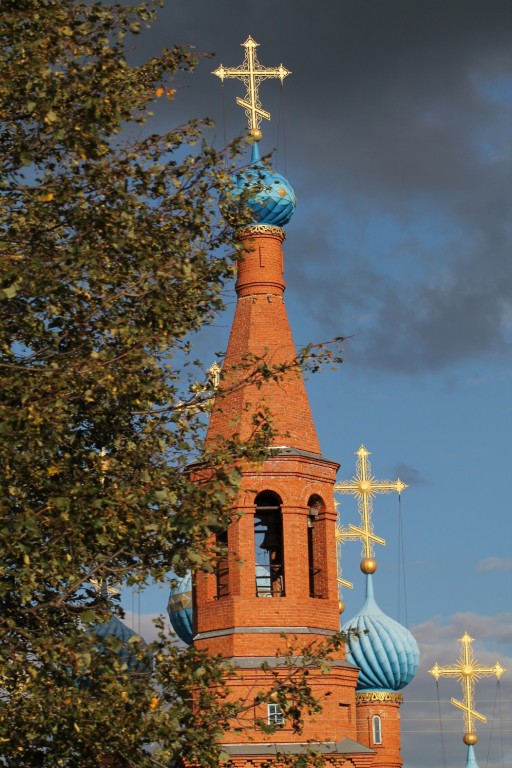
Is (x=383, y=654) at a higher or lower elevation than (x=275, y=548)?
higher

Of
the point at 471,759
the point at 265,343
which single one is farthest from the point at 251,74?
the point at 471,759

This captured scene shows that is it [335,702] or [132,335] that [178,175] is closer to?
[132,335]

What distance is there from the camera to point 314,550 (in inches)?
1028

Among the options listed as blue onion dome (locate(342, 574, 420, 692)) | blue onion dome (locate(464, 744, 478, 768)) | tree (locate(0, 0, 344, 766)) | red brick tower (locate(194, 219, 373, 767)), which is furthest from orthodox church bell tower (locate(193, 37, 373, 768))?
blue onion dome (locate(464, 744, 478, 768))

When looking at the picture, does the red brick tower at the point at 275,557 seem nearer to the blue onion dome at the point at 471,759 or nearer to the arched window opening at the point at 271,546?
the arched window opening at the point at 271,546

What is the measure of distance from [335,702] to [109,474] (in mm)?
10579

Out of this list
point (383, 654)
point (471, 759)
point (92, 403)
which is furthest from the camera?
point (471, 759)

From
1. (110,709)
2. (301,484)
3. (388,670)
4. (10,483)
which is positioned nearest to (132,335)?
(10,483)

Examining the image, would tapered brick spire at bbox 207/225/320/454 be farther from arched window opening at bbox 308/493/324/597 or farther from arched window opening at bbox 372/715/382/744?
arched window opening at bbox 372/715/382/744

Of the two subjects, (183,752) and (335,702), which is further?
(335,702)

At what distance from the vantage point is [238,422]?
1609 cm

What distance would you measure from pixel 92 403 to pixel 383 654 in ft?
82.9

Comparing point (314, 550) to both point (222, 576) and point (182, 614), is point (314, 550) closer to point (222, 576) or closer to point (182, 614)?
point (222, 576)

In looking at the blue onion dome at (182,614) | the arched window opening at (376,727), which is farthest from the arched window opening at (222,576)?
the arched window opening at (376,727)
